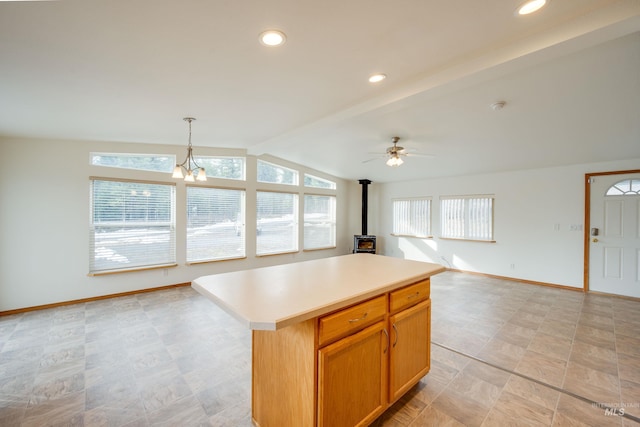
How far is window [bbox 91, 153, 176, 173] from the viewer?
4.09 metres

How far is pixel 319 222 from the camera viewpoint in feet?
23.5

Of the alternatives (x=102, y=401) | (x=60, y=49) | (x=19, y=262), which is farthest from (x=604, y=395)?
(x=19, y=262)

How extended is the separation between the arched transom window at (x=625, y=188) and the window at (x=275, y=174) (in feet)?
19.0

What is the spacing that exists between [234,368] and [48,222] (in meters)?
3.48

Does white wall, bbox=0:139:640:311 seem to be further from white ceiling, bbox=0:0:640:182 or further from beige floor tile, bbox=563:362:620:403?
beige floor tile, bbox=563:362:620:403

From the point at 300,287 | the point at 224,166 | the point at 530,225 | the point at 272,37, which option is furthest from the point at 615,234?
the point at 224,166

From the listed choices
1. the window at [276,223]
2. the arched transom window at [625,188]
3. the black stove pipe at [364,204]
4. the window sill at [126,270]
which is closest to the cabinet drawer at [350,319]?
the window sill at [126,270]

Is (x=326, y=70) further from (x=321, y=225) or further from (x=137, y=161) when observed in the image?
(x=321, y=225)

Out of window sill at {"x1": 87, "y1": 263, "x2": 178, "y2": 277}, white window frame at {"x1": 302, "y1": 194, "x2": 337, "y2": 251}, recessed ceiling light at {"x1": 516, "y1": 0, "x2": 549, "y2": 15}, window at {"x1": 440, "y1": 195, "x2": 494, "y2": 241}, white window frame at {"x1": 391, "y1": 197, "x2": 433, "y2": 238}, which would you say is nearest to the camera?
recessed ceiling light at {"x1": 516, "y1": 0, "x2": 549, "y2": 15}

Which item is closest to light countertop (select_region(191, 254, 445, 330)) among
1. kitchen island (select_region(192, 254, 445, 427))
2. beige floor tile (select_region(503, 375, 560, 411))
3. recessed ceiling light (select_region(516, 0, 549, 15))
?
kitchen island (select_region(192, 254, 445, 427))

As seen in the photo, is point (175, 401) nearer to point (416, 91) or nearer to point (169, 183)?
point (416, 91)

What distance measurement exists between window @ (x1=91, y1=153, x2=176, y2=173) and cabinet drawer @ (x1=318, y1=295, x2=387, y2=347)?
4383mm

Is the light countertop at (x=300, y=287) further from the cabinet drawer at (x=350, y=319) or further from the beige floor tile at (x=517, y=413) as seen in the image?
the beige floor tile at (x=517, y=413)

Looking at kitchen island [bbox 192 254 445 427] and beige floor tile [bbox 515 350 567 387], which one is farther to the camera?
beige floor tile [bbox 515 350 567 387]
